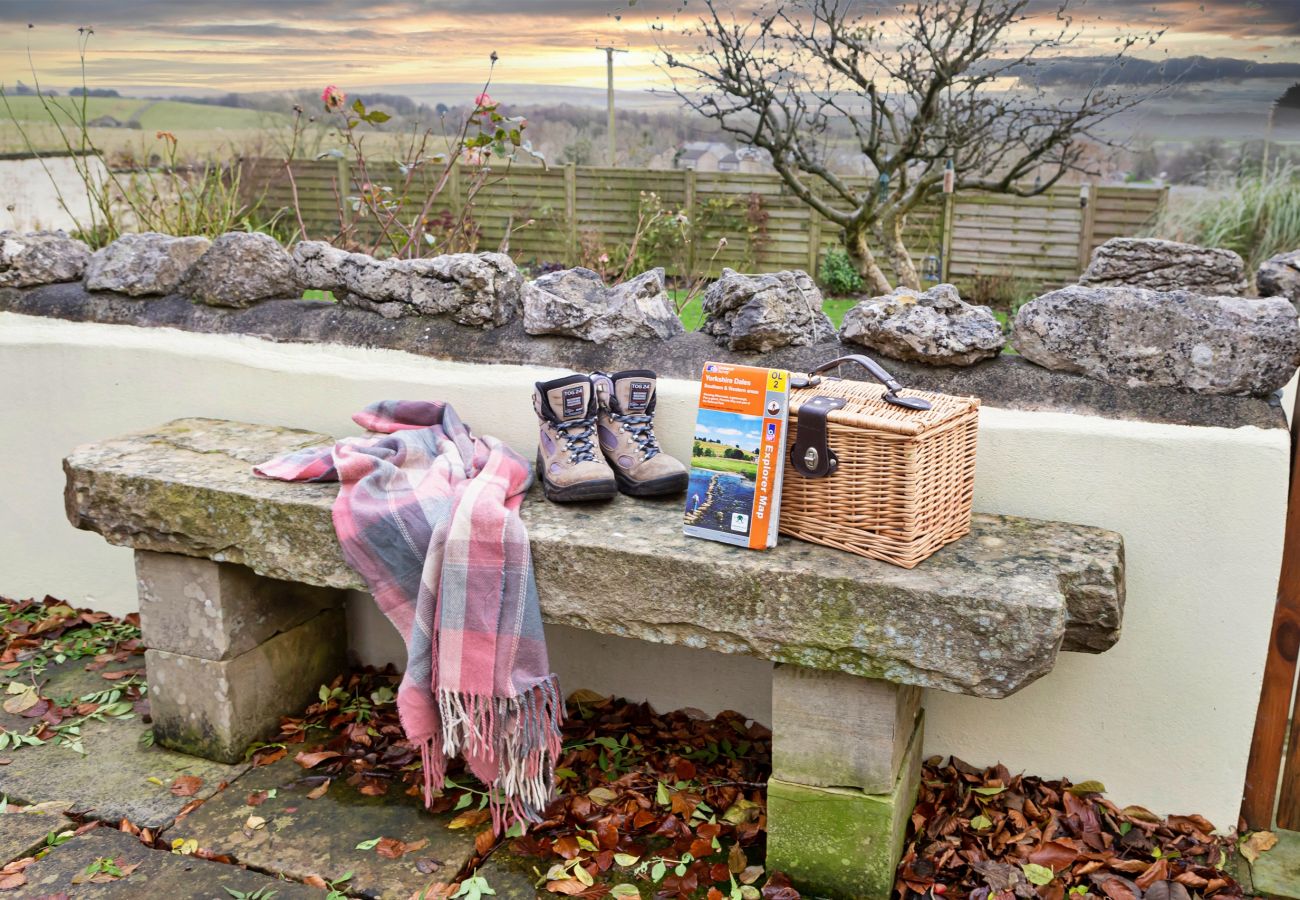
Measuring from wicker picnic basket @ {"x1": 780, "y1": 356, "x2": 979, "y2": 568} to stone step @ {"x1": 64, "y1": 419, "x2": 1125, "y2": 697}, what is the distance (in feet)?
0.14

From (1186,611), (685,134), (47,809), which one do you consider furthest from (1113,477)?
(685,134)

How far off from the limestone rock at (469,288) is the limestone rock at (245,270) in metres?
0.39

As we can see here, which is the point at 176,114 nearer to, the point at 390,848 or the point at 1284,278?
the point at 390,848

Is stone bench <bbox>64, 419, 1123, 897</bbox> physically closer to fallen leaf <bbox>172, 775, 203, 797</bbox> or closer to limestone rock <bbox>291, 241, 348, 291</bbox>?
fallen leaf <bbox>172, 775, 203, 797</bbox>

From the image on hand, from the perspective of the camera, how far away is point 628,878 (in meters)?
1.90

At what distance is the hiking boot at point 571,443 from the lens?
1.99 meters

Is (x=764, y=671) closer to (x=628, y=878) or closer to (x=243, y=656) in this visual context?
(x=628, y=878)

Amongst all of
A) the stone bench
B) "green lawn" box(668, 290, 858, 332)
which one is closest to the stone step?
the stone bench

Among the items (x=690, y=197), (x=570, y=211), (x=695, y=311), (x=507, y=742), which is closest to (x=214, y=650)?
(x=507, y=742)

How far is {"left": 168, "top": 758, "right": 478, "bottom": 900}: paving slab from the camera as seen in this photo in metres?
1.92

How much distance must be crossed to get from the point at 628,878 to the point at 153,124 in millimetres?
9825

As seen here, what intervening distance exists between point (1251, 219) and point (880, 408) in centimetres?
634

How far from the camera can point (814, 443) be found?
1726 millimetres

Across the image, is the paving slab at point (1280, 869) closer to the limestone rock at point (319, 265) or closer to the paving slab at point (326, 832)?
the paving slab at point (326, 832)
